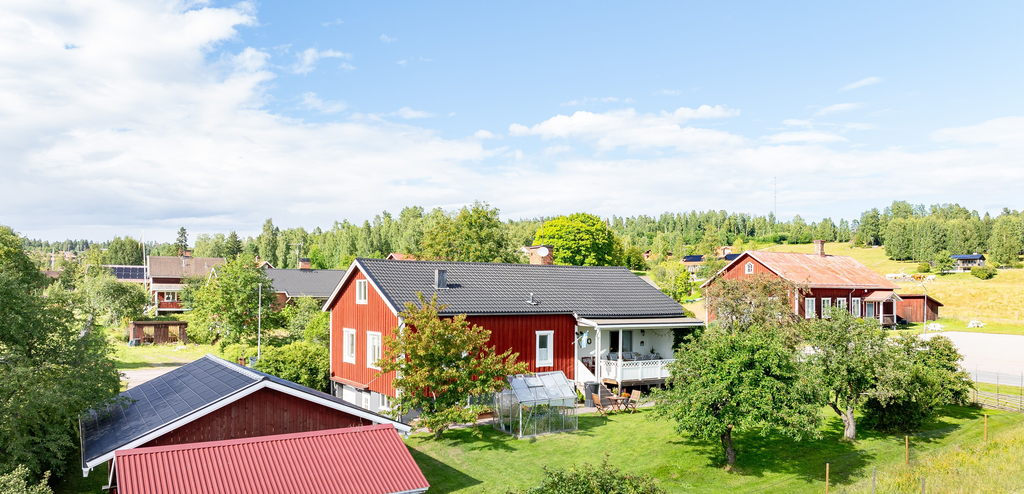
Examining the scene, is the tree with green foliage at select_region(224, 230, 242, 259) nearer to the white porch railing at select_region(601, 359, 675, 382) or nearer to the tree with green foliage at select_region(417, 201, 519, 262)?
the tree with green foliage at select_region(417, 201, 519, 262)

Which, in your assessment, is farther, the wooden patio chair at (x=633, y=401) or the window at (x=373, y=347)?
the window at (x=373, y=347)

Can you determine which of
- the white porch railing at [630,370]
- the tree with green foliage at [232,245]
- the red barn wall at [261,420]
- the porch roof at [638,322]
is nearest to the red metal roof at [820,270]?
the porch roof at [638,322]

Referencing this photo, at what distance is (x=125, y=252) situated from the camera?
430ft

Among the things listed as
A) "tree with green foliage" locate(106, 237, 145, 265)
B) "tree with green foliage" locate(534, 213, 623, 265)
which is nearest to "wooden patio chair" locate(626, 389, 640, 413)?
"tree with green foliage" locate(534, 213, 623, 265)

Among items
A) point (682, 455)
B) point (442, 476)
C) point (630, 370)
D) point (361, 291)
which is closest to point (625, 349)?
point (630, 370)

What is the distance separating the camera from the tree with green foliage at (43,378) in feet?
41.6

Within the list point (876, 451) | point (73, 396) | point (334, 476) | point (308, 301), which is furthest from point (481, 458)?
point (308, 301)

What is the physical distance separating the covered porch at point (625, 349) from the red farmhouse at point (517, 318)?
43mm

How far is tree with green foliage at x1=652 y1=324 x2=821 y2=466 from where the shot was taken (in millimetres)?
15812

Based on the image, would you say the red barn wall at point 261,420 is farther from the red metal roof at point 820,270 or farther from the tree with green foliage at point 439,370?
the red metal roof at point 820,270

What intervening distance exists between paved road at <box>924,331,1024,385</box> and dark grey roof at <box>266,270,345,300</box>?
50969mm

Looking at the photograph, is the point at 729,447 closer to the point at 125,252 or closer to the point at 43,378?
the point at 43,378

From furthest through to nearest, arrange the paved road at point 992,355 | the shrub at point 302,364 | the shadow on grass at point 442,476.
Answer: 1. the paved road at point 992,355
2. the shrub at point 302,364
3. the shadow on grass at point 442,476

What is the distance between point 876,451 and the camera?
1848cm
